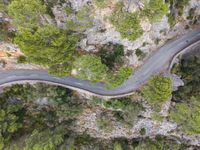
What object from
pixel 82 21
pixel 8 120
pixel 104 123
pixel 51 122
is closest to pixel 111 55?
pixel 82 21

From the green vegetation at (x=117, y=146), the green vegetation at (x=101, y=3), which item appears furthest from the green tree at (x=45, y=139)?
the green vegetation at (x=101, y=3)

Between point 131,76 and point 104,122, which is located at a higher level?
point 131,76

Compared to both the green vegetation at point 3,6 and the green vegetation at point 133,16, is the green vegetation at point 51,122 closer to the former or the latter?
the green vegetation at point 133,16

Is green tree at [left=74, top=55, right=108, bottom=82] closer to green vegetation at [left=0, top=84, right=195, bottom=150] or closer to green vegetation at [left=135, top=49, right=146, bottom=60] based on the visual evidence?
green vegetation at [left=135, top=49, right=146, bottom=60]

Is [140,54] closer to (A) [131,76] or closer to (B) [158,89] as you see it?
(A) [131,76]

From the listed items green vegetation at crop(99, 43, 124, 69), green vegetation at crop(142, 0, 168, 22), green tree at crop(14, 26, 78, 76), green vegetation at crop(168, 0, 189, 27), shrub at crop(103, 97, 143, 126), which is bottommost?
shrub at crop(103, 97, 143, 126)

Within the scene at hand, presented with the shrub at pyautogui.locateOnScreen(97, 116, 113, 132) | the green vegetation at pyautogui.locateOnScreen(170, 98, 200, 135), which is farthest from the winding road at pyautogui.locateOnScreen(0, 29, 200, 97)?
the green vegetation at pyautogui.locateOnScreen(170, 98, 200, 135)
